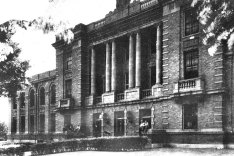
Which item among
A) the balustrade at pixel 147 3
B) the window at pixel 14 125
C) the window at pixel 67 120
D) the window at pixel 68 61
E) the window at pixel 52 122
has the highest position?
the balustrade at pixel 147 3

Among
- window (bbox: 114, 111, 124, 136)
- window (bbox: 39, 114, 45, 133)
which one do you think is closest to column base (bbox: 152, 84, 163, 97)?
window (bbox: 114, 111, 124, 136)

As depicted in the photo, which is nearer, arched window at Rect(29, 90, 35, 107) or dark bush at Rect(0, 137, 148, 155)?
dark bush at Rect(0, 137, 148, 155)

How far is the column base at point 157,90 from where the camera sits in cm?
2578

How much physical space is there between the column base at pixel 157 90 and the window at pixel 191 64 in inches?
114

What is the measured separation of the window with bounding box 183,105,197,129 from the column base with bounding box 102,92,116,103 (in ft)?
28.1

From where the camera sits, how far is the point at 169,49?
24.4 metres

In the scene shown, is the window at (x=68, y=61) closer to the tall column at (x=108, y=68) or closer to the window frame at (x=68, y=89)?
the window frame at (x=68, y=89)

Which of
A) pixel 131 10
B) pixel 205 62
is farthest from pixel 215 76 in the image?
pixel 131 10

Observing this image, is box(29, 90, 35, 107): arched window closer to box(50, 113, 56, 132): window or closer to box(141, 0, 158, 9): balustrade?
box(50, 113, 56, 132): window

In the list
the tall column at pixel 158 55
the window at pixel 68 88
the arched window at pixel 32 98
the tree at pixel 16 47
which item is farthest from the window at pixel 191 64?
the arched window at pixel 32 98

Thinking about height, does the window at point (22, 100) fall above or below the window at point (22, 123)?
above

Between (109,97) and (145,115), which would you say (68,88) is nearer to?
(109,97)

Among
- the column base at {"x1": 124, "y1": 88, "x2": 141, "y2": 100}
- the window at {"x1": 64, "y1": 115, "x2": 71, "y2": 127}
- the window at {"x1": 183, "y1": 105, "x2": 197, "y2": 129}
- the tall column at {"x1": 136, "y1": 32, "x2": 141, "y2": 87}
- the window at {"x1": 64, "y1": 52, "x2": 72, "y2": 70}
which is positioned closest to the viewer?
the window at {"x1": 183, "y1": 105, "x2": 197, "y2": 129}

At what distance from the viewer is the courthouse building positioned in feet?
71.3
